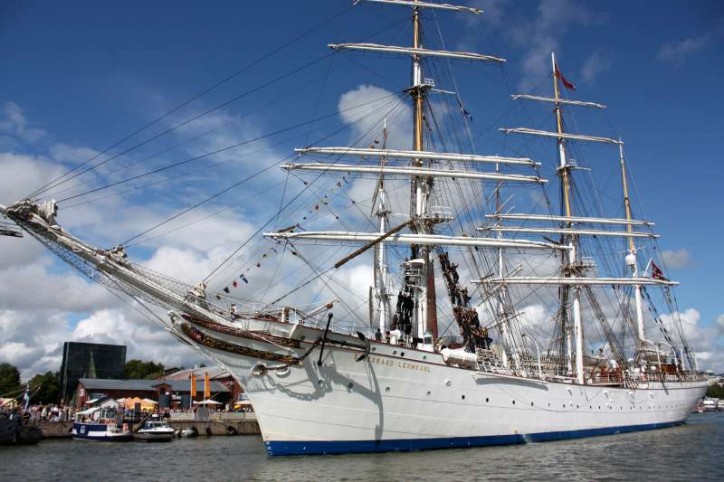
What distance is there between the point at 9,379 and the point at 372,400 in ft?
274

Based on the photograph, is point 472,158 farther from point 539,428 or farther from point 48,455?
point 48,455

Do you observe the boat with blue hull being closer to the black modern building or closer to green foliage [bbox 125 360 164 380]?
the black modern building

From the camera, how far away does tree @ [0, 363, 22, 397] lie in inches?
3307

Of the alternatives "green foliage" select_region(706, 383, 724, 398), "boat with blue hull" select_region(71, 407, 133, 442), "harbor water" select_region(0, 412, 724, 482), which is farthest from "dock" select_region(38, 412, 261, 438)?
"green foliage" select_region(706, 383, 724, 398)

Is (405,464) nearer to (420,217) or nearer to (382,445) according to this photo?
(382,445)

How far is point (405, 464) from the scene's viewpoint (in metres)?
21.6

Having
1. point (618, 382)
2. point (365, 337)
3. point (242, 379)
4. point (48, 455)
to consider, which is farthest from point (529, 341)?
point (48, 455)

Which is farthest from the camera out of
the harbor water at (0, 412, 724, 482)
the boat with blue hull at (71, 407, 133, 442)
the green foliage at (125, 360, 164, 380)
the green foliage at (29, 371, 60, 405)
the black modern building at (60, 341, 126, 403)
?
the green foliage at (125, 360, 164, 380)

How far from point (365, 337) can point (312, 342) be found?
208 centimetres

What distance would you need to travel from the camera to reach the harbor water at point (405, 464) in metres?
20.3

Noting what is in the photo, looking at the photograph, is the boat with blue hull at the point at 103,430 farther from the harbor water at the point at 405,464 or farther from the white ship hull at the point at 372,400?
the white ship hull at the point at 372,400

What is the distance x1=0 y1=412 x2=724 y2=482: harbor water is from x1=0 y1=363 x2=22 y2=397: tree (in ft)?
194

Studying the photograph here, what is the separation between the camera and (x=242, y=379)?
23359mm

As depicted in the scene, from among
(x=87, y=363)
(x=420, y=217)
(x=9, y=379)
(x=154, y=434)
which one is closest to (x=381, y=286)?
(x=420, y=217)
